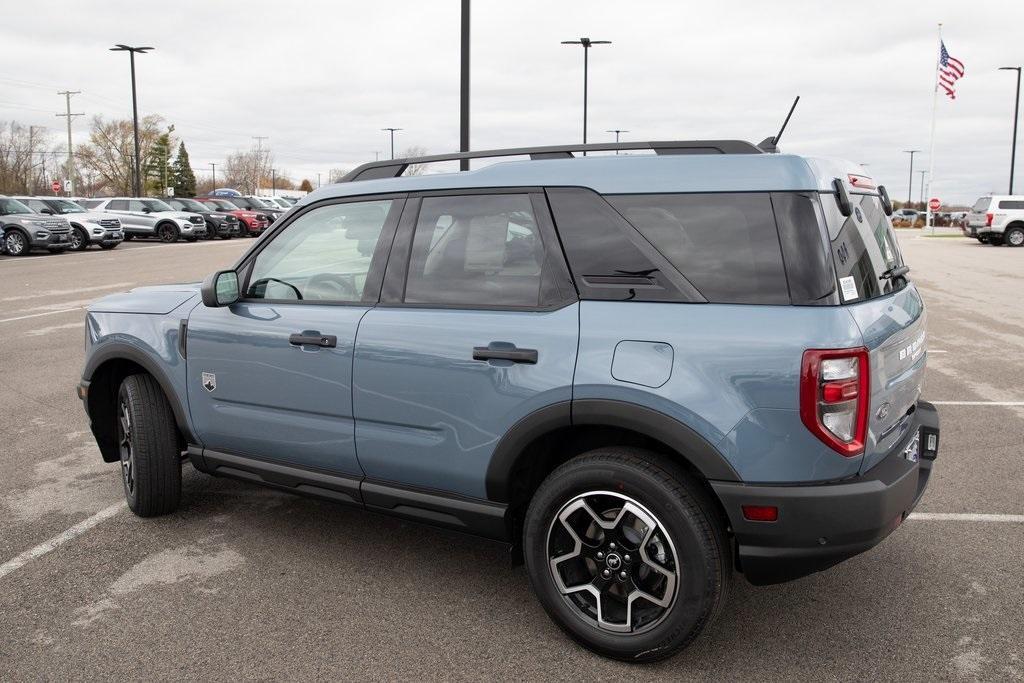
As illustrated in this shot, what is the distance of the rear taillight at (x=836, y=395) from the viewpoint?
2680mm

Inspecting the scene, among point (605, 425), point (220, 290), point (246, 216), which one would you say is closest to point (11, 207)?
point (246, 216)

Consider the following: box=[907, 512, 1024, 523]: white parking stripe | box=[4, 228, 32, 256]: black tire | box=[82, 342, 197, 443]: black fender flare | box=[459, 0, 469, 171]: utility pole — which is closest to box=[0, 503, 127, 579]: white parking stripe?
box=[82, 342, 197, 443]: black fender flare

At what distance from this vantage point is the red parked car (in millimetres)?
38406

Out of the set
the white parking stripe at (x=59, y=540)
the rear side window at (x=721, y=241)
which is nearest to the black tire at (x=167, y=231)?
the white parking stripe at (x=59, y=540)

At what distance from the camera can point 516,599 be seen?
356cm

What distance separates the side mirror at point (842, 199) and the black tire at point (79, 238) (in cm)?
2794

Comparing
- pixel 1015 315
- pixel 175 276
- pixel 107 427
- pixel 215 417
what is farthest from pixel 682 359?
pixel 175 276

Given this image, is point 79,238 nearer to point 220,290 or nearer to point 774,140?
point 220,290

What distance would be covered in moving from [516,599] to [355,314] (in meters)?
1.35

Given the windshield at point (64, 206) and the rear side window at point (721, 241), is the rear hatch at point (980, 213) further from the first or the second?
the rear side window at point (721, 241)

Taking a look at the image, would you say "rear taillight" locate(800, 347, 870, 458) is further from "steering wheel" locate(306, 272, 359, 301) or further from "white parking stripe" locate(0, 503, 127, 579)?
"white parking stripe" locate(0, 503, 127, 579)

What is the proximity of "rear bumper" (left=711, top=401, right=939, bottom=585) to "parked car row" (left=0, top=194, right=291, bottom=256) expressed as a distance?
2669 cm

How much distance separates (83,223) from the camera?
27812 millimetres

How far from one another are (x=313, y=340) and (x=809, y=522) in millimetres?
2069
